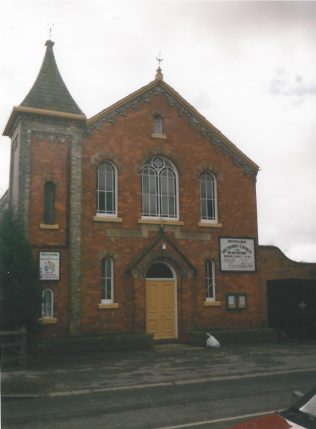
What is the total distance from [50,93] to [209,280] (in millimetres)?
9705

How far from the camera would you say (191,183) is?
67.5 feet

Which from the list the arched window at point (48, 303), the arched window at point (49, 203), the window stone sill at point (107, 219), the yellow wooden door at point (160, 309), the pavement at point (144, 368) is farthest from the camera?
the yellow wooden door at point (160, 309)

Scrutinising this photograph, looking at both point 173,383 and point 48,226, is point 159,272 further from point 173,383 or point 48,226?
point 173,383

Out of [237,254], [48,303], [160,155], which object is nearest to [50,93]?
[160,155]

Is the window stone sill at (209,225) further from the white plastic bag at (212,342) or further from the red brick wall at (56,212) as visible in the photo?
the red brick wall at (56,212)

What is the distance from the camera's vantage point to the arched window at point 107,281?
1834 cm

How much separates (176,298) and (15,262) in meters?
7.13

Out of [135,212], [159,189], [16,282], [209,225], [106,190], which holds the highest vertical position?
[159,189]

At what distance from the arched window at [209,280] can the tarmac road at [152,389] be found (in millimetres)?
4023

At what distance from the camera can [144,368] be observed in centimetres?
1362

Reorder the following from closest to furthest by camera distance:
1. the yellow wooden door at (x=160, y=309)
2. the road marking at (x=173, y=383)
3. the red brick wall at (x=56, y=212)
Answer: the road marking at (x=173, y=383) → the red brick wall at (x=56, y=212) → the yellow wooden door at (x=160, y=309)

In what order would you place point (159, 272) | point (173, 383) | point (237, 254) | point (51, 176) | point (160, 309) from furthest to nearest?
point (237, 254) → point (159, 272) → point (160, 309) → point (51, 176) → point (173, 383)

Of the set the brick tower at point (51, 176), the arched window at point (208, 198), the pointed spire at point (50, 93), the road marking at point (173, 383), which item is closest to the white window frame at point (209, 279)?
the arched window at point (208, 198)

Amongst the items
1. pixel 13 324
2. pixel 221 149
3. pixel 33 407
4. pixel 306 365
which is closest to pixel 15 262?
pixel 13 324
